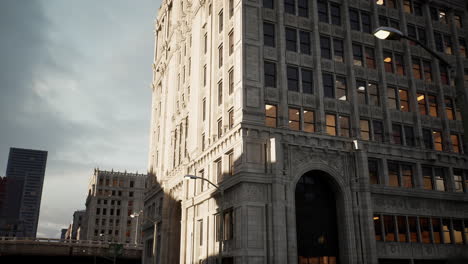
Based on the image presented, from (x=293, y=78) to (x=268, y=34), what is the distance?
474 cm

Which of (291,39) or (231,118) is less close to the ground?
(291,39)

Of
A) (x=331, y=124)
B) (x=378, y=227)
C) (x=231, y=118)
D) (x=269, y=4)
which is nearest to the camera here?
(x=378, y=227)

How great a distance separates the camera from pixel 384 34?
41.2ft

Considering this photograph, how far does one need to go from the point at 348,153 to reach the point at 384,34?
1091 inches

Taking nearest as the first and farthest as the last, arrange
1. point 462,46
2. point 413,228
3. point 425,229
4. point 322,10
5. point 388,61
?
point 413,228 → point 425,229 → point 322,10 → point 388,61 → point 462,46

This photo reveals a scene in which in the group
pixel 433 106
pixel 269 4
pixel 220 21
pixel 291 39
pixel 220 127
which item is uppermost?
pixel 220 21

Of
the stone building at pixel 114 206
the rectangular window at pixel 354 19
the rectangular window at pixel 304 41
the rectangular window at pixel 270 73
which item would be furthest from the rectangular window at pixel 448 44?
the stone building at pixel 114 206

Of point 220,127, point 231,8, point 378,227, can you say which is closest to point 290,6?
point 231,8

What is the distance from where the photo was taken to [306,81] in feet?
133

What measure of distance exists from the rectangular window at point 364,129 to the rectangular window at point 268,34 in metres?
11.2

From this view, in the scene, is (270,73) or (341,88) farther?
(341,88)

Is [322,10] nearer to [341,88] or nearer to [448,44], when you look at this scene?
[341,88]

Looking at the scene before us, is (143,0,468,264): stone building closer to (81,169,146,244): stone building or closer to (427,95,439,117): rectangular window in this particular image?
(427,95,439,117): rectangular window

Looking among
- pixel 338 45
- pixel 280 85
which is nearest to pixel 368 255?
pixel 280 85
